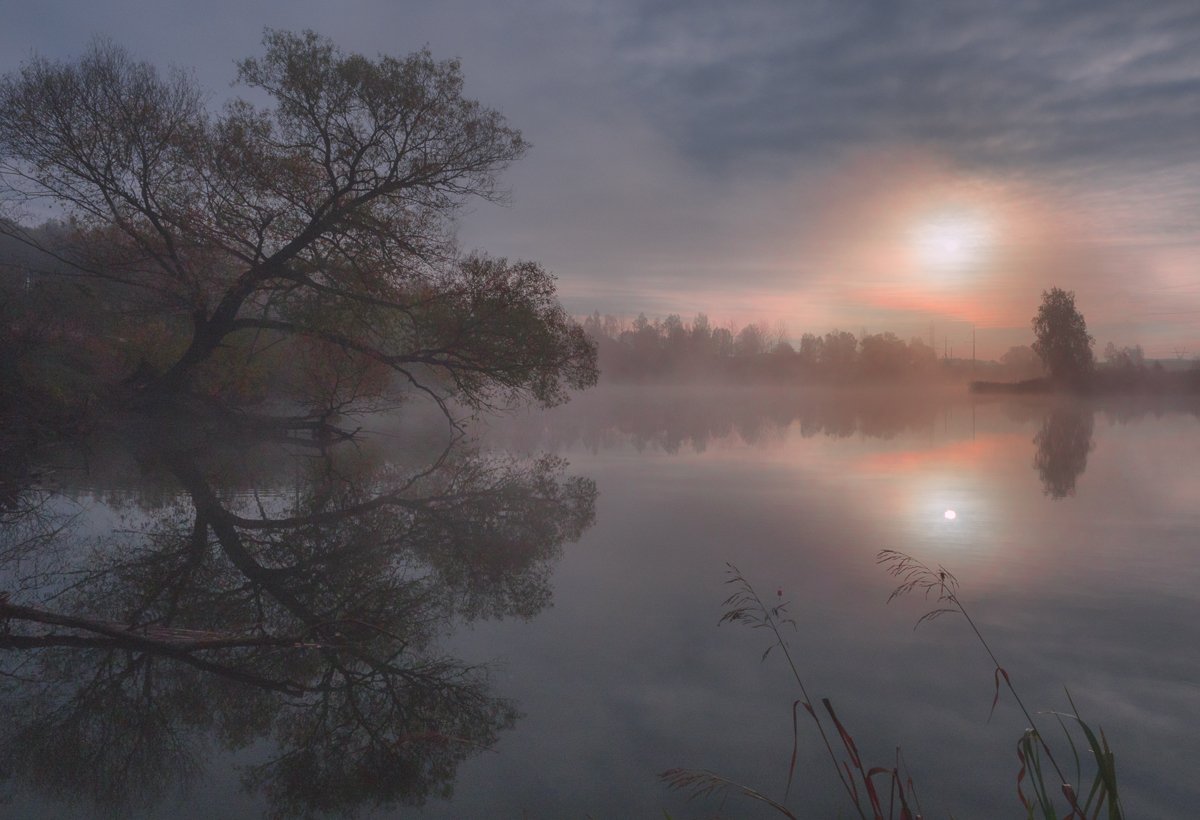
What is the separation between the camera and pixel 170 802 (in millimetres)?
3301

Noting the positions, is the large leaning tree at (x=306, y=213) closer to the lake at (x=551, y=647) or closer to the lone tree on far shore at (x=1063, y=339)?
the lake at (x=551, y=647)

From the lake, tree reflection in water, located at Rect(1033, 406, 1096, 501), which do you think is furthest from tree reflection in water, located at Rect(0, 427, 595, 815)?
tree reflection in water, located at Rect(1033, 406, 1096, 501)

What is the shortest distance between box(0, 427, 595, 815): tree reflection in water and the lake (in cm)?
2

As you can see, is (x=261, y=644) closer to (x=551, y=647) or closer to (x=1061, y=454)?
(x=551, y=647)

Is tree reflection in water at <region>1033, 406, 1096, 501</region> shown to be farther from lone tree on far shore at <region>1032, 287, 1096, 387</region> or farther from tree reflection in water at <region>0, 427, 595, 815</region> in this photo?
lone tree on far shore at <region>1032, 287, 1096, 387</region>

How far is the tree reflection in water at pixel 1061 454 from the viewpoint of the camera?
42.1 feet

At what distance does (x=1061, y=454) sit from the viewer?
1812 centimetres

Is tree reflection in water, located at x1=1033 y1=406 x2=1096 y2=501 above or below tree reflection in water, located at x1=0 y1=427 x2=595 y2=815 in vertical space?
below

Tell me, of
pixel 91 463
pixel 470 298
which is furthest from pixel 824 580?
pixel 470 298

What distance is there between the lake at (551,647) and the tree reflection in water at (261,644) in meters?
0.02

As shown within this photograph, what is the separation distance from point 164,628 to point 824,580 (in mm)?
5233

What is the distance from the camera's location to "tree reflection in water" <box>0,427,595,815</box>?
3568mm

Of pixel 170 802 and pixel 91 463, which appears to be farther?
pixel 91 463

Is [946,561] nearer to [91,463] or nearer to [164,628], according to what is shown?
[164,628]
